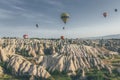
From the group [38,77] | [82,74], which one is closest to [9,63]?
[38,77]

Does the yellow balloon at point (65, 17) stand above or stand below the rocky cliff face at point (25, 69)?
above

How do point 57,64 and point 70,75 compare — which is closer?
point 70,75

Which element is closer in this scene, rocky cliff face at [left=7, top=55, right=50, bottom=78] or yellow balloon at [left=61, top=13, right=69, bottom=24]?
yellow balloon at [left=61, top=13, right=69, bottom=24]

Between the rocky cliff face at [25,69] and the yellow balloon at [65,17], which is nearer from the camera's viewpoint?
the yellow balloon at [65,17]

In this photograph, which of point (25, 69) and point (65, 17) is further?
point (25, 69)

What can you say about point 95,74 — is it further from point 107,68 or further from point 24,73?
point 24,73

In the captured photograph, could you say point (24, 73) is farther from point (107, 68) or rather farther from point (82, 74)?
point (107, 68)

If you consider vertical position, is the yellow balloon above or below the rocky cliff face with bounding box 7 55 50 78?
above

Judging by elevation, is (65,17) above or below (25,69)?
above

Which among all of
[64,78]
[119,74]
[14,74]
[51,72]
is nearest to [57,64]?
[51,72]
